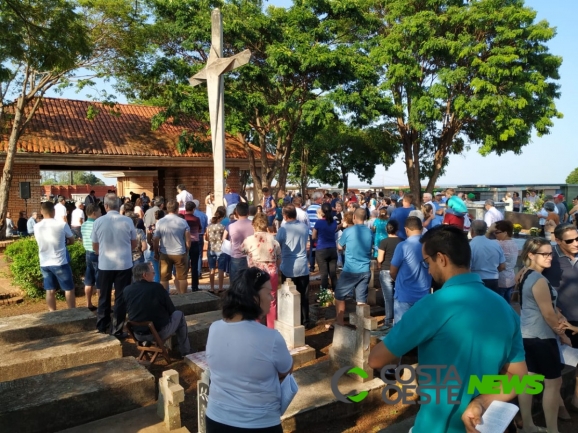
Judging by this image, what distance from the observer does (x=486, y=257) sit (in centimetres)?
585

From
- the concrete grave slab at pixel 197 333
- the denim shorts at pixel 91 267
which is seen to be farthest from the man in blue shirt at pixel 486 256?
the denim shorts at pixel 91 267

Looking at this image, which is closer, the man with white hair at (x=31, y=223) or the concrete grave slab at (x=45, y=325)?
the concrete grave slab at (x=45, y=325)

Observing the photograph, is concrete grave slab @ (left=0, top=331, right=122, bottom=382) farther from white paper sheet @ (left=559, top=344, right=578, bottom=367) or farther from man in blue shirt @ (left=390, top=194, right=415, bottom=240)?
man in blue shirt @ (left=390, top=194, right=415, bottom=240)

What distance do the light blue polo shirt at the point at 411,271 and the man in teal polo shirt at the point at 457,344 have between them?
3.15 metres

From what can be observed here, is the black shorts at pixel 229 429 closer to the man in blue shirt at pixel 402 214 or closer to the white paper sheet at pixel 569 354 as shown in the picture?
the white paper sheet at pixel 569 354

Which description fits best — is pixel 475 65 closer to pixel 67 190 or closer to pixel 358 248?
pixel 358 248

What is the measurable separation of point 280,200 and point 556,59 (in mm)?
14306

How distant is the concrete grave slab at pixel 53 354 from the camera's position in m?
4.92

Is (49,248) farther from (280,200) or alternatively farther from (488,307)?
(280,200)

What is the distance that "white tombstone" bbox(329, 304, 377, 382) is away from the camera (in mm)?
4637

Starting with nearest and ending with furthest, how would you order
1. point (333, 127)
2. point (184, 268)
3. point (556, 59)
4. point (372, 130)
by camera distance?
point (184, 268), point (556, 59), point (372, 130), point (333, 127)

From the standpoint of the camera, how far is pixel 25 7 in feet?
19.9

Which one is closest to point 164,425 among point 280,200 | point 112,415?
point 112,415

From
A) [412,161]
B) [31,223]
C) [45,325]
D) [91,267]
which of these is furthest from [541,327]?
[412,161]
